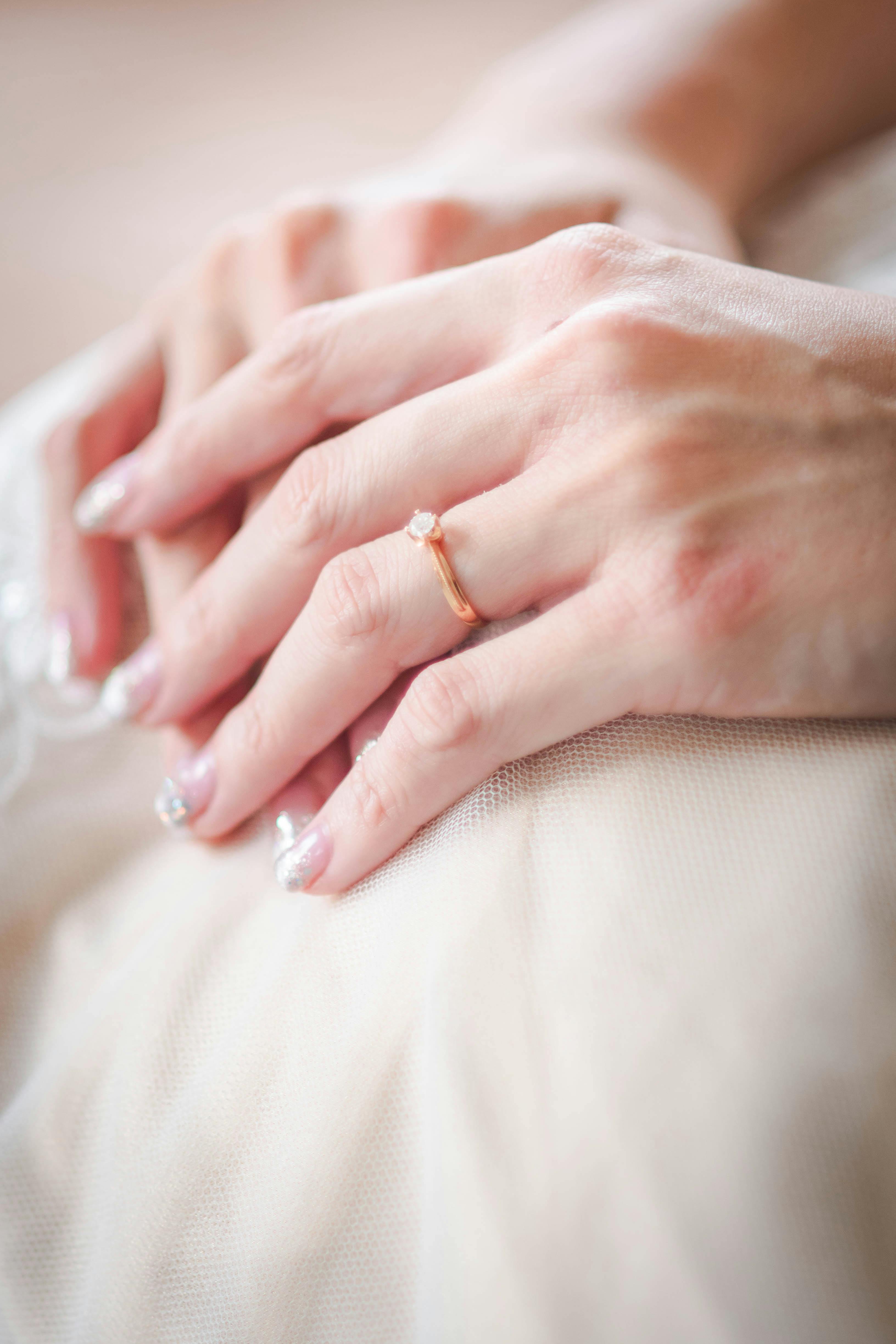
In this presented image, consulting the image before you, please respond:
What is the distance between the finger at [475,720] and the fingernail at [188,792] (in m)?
0.12

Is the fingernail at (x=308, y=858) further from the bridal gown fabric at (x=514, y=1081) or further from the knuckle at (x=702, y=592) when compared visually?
the knuckle at (x=702, y=592)

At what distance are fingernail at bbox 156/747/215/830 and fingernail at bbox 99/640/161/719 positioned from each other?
8 cm

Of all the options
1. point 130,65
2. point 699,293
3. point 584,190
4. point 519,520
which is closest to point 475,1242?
point 519,520

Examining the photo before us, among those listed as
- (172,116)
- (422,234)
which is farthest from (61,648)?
(172,116)

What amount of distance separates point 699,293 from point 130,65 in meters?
1.54

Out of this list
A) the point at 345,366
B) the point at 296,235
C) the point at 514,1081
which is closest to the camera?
the point at 514,1081

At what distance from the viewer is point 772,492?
485 millimetres

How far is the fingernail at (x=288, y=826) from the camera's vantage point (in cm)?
58

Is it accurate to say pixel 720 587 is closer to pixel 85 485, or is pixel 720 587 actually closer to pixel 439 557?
pixel 439 557

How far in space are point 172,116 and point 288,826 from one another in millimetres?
1424

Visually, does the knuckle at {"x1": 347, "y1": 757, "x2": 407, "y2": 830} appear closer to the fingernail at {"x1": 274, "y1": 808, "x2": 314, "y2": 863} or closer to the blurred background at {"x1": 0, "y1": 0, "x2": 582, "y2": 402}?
the fingernail at {"x1": 274, "y1": 808, "x2": 314, "y2": 863}

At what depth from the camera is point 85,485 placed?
749 mm

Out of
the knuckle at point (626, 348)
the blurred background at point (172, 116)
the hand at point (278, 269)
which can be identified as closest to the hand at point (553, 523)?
the knuckle at point (626, 348)

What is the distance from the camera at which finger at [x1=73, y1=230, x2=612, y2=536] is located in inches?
22.4
